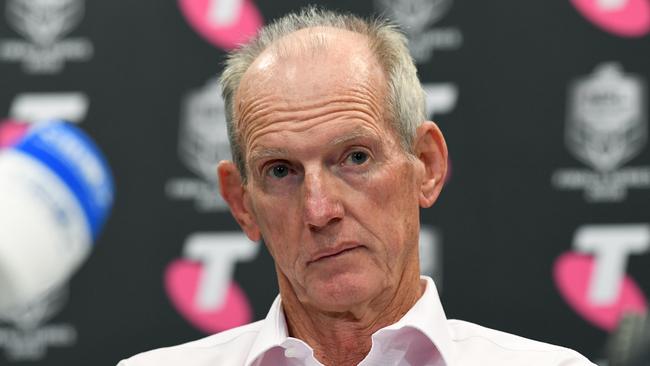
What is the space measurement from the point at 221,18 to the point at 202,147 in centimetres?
44

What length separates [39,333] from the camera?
390 cm

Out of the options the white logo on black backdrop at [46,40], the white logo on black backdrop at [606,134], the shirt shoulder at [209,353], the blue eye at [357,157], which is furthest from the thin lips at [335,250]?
the white logo on black backdrop at [46,40]

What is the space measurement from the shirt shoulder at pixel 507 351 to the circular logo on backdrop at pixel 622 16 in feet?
5.51

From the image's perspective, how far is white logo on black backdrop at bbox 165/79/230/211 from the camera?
3.90 metres

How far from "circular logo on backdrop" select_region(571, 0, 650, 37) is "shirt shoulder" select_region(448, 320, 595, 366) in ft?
5.51

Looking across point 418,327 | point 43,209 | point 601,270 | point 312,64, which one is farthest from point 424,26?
point 43,209

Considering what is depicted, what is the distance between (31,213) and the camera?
4.73ft

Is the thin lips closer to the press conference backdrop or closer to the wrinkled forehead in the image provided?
the wrinkled forehead

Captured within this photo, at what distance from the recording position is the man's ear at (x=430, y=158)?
2410 mm

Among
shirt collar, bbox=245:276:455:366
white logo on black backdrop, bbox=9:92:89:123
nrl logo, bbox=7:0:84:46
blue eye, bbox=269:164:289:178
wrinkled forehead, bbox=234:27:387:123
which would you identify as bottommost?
shirt collar, bbox=245:276:455:366

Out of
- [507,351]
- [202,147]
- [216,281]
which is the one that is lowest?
[216,281]

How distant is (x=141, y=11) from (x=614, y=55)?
5.14 feet

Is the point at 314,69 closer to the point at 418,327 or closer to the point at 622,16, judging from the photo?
the point at 418,327

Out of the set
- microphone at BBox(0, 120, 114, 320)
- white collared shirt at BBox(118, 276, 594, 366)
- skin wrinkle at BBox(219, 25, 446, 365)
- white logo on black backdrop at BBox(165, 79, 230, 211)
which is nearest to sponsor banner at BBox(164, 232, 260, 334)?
white logo on black backdrop at BBox(165, 79, 230, 211)
